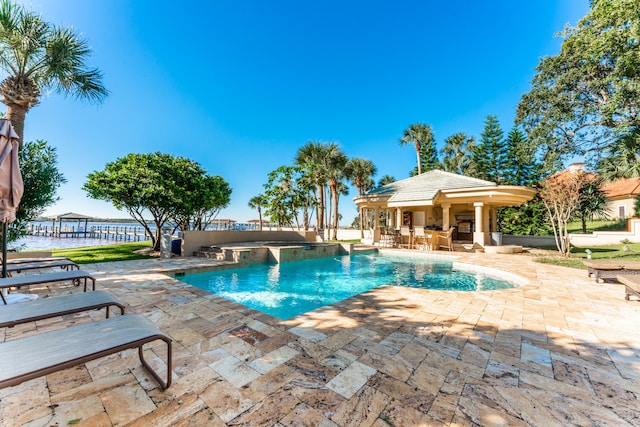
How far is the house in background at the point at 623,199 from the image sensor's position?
74.9ft

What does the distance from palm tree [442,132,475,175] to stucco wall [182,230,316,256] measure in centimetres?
2210

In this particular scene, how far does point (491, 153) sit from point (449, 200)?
18.1m

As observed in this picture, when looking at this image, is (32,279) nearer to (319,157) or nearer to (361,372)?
(361,372)

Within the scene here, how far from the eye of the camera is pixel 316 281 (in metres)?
8.41

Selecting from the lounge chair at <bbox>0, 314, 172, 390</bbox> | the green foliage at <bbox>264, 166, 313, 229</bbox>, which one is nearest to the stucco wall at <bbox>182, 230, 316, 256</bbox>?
the green foliage at <bbox>264, 166, 313, 229</bbox>

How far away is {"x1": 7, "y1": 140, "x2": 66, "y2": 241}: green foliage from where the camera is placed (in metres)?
7.04

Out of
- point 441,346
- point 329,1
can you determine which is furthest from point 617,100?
point 441,346

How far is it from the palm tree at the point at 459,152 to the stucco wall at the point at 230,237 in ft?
72.5

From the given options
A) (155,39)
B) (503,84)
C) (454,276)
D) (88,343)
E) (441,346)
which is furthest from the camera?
(503,84)

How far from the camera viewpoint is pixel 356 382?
7.38 ft

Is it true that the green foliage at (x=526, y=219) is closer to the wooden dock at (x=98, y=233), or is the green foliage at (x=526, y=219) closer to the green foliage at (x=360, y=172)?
the green foliage at (x=360, y=172)

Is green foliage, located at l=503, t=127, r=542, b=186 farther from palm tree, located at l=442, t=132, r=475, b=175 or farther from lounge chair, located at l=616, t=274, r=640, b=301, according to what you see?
lounge chair, located at l=616, t=274, r=640, b=301

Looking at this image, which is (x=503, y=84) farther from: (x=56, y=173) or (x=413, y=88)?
(x=56, y=173)

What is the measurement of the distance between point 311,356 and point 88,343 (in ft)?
6.41
